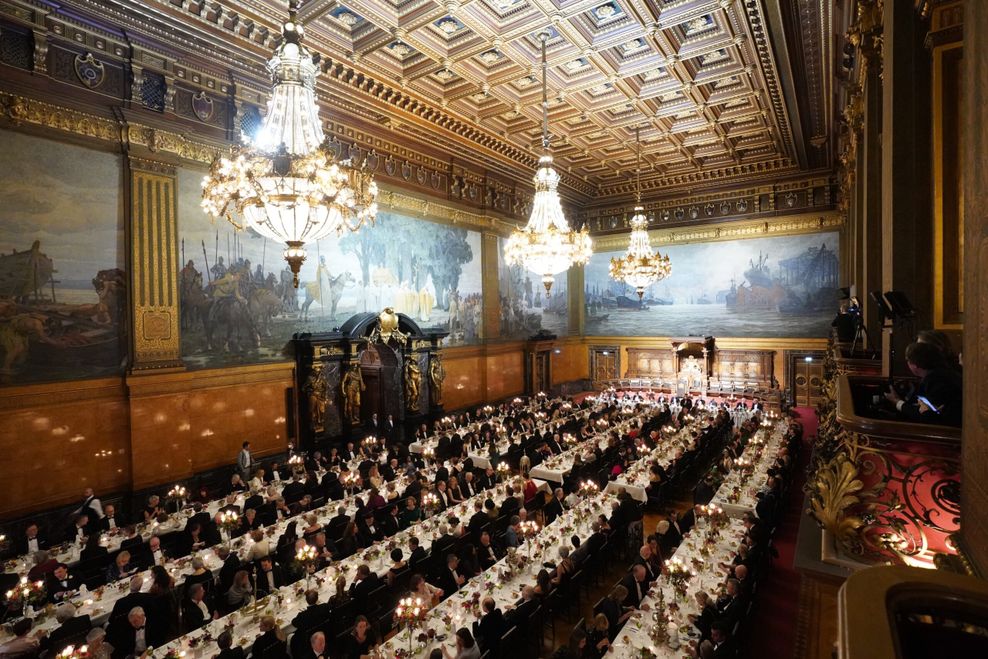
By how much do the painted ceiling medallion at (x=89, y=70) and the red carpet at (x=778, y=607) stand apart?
14.8 m

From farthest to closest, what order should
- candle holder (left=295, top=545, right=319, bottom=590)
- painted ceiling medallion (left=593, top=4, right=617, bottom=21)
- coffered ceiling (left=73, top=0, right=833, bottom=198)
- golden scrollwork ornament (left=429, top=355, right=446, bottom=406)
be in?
golden scrollwork ornament (left=429, top=355, right=446, bottom=406) → painted ceiling medallion (left=593, top=4, right=617, bottom=21) → coffered ceiling (left=73, top=0, right=833, bottom=198) → candle holder (left=295, top=545, right=319, bottom=590)

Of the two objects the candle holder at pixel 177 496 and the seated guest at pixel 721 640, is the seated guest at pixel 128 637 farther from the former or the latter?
the seated guest at pixel 721 640

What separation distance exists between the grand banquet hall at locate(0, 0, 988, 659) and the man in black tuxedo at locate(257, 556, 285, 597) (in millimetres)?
47

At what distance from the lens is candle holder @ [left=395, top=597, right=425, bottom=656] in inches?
221

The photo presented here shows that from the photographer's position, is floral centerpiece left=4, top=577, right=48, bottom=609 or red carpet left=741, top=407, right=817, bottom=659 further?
red carpet left=741, top=407, right=817, bottom=659

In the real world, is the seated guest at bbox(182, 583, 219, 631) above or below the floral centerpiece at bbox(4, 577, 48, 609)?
below

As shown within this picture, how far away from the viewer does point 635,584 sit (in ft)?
21.6

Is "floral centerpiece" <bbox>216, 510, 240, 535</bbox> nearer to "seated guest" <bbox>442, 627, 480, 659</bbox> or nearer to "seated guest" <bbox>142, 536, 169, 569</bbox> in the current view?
"seated guest" <bbox>142, 536, 169, 569</bbox>

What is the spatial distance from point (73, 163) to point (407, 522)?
31.5 feet

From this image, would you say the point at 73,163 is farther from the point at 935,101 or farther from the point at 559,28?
the point at 935,101

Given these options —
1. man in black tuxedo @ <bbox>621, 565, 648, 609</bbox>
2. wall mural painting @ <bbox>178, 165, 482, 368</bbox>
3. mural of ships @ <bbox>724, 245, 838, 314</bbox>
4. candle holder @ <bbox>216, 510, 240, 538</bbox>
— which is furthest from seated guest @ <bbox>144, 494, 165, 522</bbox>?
mural of ships @ <bbox>724, 245, 838, 314</bbox>

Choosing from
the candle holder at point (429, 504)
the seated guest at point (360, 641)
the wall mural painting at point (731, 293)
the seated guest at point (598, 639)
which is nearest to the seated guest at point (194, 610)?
the seated guest at point (360, 641)

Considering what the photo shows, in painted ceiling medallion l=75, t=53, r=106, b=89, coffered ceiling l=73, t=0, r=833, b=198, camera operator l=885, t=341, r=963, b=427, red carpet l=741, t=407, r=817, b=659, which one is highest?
coffered ceiling l=73, t=0, r=833, b=198

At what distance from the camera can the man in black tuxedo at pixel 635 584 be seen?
6535mm
